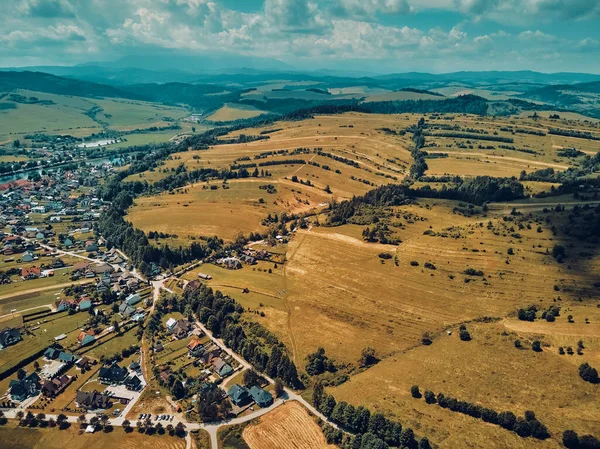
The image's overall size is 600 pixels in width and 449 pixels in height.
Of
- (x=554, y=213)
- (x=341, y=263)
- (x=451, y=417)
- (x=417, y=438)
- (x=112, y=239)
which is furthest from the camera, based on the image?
(x=112, y=239)

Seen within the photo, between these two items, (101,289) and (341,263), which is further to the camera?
(341,263)

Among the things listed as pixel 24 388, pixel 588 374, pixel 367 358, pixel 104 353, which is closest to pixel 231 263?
pixel 104 353

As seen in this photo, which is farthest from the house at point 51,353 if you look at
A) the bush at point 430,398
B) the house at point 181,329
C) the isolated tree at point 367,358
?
the bush at point 430,398

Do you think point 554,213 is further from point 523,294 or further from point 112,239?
point 112,239

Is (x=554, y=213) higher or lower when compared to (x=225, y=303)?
higher

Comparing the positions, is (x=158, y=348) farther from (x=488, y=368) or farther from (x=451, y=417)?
(x=488, y=368)

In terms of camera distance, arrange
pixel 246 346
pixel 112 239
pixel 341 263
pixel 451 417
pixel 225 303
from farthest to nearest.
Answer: pixel 112 239 < pixel 341 263 < pixel 225 303 < pixel 246 346 < pixel 451 417

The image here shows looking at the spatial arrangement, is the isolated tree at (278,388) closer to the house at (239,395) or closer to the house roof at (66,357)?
the house at (239,395)

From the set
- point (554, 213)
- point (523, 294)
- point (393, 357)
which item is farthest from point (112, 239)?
point (554, 213)

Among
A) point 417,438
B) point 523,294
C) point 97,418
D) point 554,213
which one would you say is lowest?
point 97,418
